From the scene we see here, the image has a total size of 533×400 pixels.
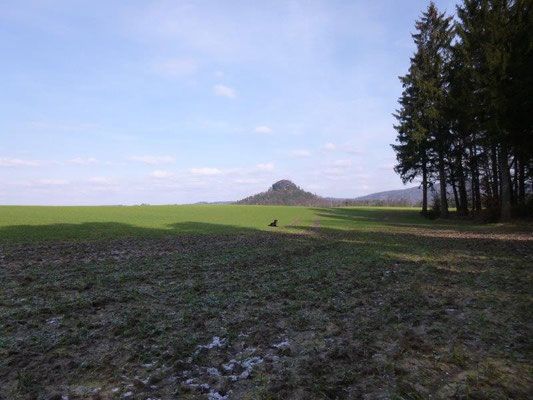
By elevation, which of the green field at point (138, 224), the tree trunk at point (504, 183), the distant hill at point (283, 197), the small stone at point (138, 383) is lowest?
the small stone at point (138, 383)

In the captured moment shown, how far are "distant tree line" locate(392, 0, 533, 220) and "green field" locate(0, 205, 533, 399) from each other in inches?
557

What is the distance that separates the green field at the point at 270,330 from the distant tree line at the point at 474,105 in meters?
14.2

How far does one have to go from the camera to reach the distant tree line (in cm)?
2072

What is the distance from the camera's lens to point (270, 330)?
17.4ft

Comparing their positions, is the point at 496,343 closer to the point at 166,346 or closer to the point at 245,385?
the point at 245,385

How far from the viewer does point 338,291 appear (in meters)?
7.65

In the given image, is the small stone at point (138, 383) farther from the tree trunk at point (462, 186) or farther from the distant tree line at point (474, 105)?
the tree trunk at point (462, 186)

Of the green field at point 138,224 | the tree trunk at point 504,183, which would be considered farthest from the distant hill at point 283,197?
the tree trunk at point 504,183

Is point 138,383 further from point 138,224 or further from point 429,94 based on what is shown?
point 429,94

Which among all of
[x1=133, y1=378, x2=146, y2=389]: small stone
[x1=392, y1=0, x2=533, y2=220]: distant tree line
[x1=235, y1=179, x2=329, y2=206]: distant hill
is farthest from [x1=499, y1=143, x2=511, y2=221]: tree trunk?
[x1=235, y1=179, x2=329, y2=206]: distant hill

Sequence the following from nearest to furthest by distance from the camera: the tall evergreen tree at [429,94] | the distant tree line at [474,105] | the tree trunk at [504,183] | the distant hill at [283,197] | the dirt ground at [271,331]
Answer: the dirt ground at [271,331] → the distant tree line at [474,105] → the tree trunk at [504,183] → the tall evergreen tree at [429,94] → the distant hill at [283,197]

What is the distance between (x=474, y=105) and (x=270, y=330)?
77.9ft

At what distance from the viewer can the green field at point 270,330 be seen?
3594 mm

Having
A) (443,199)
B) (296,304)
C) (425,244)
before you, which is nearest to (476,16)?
(443,199)
